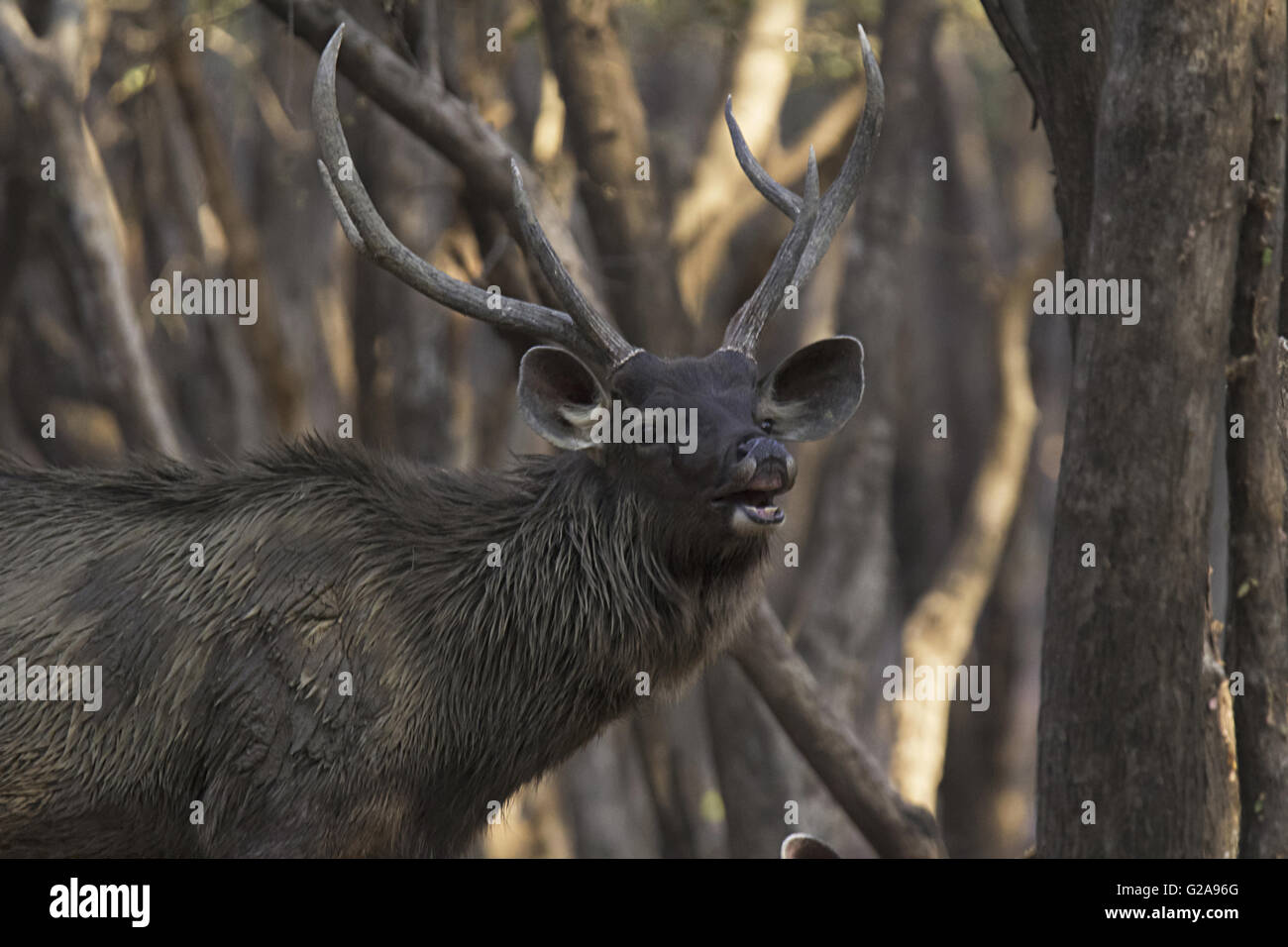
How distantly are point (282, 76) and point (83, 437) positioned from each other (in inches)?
141

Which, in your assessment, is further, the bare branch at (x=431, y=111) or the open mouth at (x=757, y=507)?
the bare branch at (x=431, y=111)

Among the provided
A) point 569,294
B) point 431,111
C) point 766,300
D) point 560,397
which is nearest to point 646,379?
point 560,397

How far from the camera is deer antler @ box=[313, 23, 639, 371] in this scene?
5965 millimetres

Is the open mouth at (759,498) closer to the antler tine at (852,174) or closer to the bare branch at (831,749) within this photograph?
the antler tine at (852,174)

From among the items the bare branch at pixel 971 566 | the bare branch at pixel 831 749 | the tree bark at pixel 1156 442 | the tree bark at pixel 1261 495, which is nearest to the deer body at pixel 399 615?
the tree bark at pixel 1156 442

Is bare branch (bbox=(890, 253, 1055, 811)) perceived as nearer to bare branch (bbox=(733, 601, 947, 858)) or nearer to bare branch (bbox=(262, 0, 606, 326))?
bare branch (bbox=(733, 601, 947, 858))

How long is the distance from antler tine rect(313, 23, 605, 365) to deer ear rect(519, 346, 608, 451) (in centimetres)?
21

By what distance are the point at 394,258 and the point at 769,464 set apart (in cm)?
164

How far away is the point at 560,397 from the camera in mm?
5910

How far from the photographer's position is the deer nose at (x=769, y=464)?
17.8ft

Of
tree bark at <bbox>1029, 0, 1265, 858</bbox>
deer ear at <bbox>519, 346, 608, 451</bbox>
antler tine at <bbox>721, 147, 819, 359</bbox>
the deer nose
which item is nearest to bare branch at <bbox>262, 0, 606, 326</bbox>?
antler tine at <bbox>721, 147, 819, 359</bbox>

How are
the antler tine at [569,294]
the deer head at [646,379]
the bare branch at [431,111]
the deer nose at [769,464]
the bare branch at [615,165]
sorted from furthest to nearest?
the bare branch at [615,165]
the bare branch at [431,111]
the antler tine at [569,294]
the deer head at [646,379]
the deer nose at [769,464]
